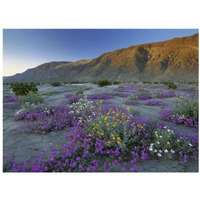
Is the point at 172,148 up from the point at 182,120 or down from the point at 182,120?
down

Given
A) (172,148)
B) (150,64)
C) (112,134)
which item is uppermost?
(150,64)

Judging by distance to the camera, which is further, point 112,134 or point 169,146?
point 112,134

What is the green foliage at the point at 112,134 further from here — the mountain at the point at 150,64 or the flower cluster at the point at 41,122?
the mountain at the point at 150,64

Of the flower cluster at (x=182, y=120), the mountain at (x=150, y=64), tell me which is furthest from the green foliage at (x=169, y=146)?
the mountain at (x=150, y=64)

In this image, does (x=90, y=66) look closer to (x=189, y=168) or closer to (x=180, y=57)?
(x=180, y=57)

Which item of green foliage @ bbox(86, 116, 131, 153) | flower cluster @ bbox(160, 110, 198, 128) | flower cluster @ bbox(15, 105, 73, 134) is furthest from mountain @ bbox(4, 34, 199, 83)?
green foliage @ bbox(86, 116, 131, 153)

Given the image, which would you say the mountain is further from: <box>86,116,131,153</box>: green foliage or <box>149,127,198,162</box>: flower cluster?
<box>86,116,131,153</box>: green foliage

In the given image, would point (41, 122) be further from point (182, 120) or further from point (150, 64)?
point (150, 64)

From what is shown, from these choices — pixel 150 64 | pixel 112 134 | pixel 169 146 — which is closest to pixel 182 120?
pixel 169 146
